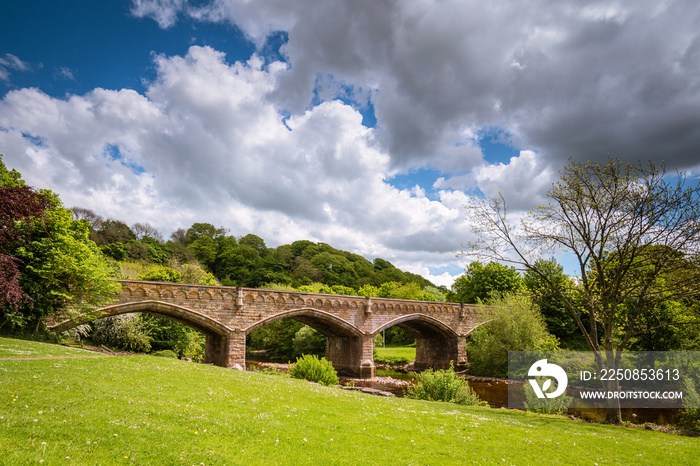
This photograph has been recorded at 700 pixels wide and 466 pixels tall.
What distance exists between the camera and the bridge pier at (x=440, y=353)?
117ft

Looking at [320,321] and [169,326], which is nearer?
[169,326]

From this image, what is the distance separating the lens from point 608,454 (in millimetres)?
7539

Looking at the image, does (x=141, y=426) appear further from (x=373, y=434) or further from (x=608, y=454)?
(x=608, y=454)

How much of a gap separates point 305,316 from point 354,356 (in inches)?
213

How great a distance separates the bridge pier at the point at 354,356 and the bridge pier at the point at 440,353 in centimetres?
1006

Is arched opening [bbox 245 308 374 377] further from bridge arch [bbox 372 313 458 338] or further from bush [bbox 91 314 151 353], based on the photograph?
bush [bbox 91 314 151 353]

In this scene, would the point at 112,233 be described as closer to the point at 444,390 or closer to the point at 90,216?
the point at 90,216

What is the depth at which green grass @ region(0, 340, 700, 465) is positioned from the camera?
15.4 ft

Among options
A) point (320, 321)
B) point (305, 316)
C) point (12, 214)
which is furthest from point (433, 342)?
point (12, 214)

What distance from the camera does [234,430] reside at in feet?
19.5

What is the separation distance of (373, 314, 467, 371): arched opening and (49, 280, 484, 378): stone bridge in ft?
0.29

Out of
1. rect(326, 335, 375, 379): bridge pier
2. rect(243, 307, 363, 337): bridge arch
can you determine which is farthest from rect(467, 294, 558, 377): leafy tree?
rect(243, 307, 363, 337): bridge arch

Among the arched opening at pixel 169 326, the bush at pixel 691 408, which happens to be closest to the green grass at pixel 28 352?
the arched opening at pixel 169 326

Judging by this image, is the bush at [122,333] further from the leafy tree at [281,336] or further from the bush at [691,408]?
the bush at [691,408]
